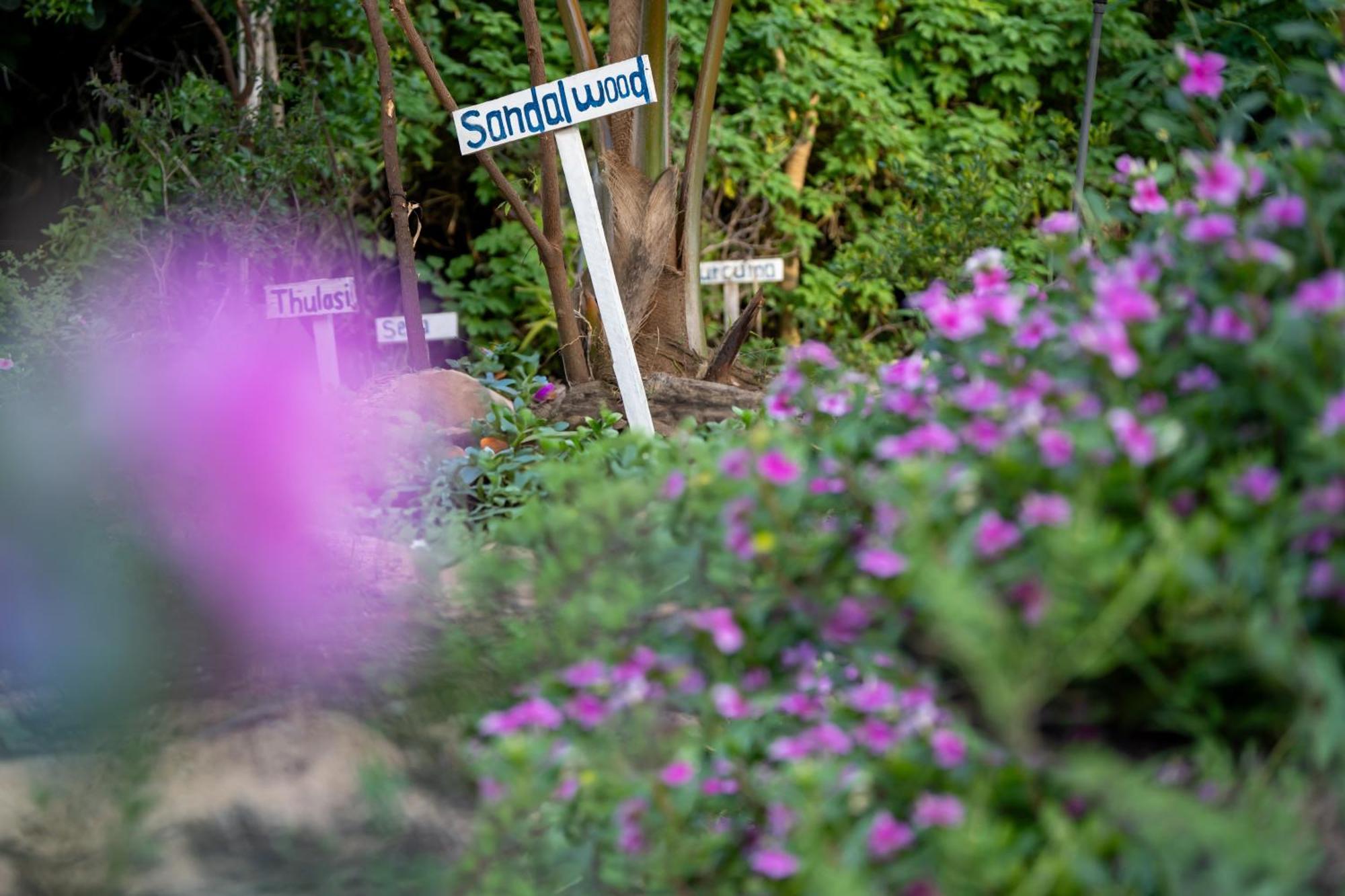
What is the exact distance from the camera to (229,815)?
5.75 feet

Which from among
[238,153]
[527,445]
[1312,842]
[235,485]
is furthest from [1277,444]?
[238,153]

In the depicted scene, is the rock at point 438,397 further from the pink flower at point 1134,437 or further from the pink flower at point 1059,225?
the pink flower at point 1134,437

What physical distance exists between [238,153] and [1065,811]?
5.39 metres

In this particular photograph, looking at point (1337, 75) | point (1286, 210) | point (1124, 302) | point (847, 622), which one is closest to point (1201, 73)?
point (1337, 75)

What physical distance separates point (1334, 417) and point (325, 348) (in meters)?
3.61

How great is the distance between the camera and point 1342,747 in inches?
41.4

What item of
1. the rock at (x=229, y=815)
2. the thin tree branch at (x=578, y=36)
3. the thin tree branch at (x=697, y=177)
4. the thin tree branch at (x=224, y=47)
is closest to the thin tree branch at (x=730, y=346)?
the thin tree branch at (x=697, y=177)

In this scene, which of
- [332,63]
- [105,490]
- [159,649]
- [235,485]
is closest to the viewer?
[159,649]

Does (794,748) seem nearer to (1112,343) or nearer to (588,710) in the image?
(588,710)

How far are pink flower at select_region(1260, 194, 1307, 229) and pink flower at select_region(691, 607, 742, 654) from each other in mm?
625

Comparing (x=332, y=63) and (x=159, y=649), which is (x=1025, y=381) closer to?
(x=159, y=649)

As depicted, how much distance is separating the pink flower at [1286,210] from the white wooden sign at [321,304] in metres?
3.31

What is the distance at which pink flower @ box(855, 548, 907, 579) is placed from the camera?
1.12 meters

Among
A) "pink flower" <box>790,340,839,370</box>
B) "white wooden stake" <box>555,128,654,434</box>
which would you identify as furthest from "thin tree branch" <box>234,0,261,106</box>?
"pink flower" <box>790,340,839,370</box>
